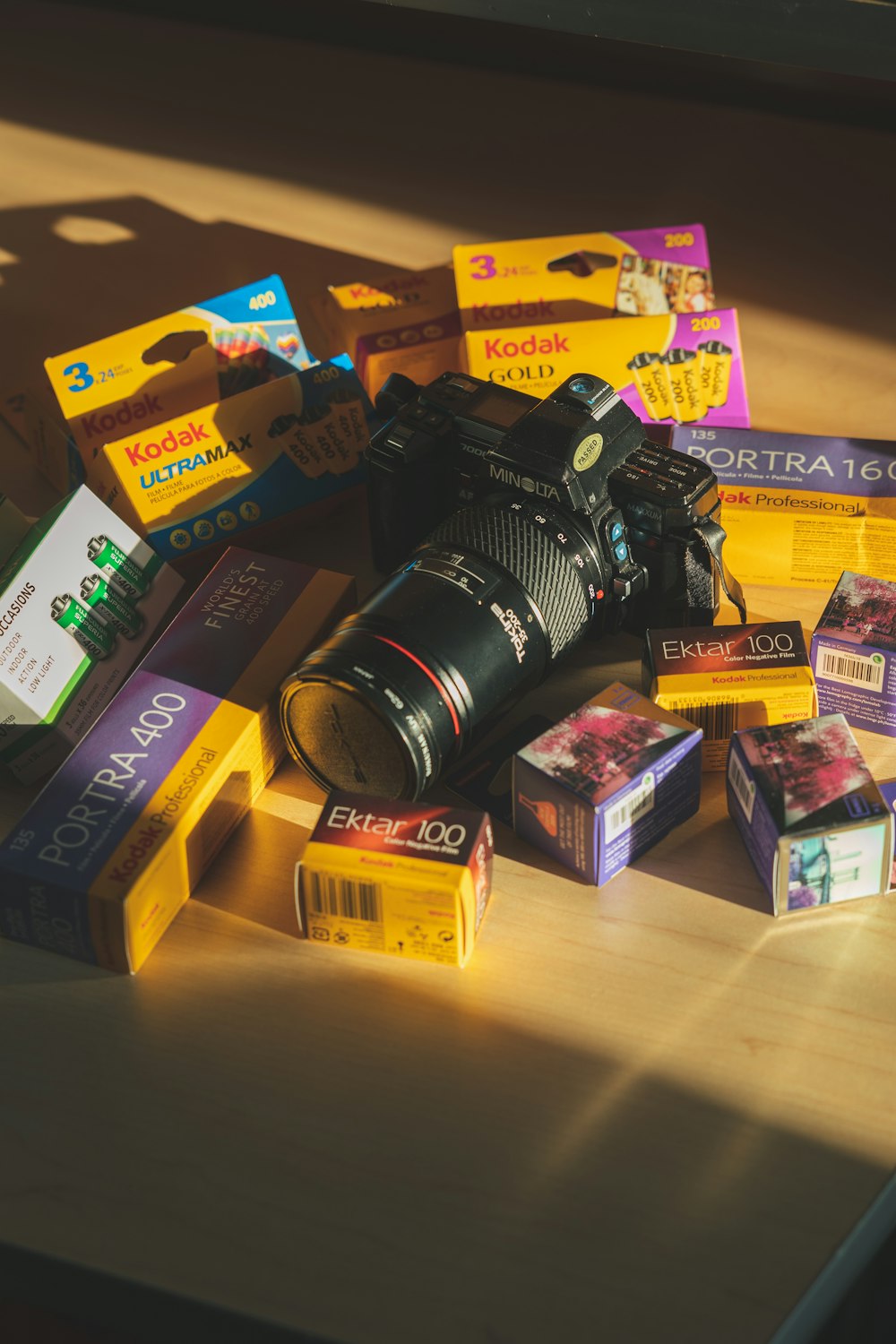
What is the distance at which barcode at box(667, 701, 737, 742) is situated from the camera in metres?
1.00

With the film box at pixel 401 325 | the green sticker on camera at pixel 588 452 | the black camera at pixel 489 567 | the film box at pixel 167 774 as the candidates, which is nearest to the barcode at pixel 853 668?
the black camera at pixel 489 567

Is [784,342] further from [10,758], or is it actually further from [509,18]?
[10,758]

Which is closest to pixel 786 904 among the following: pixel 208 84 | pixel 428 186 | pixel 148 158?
pixel 428 186

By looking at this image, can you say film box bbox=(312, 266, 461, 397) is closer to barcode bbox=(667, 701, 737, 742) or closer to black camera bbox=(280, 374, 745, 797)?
black camera bbox=(280, 374, 745, 797)

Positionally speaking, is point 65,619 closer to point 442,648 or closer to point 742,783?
point 442,648

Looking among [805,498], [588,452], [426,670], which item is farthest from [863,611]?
[426,670]

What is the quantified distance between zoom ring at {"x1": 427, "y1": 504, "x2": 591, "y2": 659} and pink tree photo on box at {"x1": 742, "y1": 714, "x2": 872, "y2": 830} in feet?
0.56

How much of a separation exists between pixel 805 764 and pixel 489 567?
0.27 metres

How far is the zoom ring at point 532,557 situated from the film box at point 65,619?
0.26 meters

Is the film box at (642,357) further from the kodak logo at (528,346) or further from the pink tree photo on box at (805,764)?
the pink tree photo on box at (805,764)

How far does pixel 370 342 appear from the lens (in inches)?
52.3

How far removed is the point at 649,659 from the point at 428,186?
3.00ft

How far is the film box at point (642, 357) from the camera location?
49.3 inches

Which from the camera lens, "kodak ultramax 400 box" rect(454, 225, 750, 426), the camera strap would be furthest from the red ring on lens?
"kodak ultramax 400 box" rect(454, 225, 750, 426)
